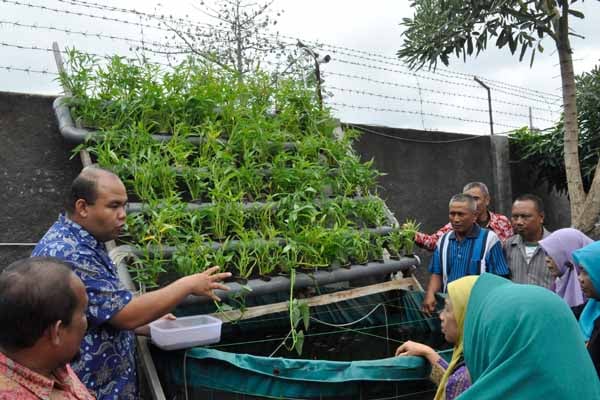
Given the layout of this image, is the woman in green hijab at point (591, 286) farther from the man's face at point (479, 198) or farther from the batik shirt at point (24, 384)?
the batik shirt at point (24, 384)

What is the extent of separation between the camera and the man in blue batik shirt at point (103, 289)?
1.90m

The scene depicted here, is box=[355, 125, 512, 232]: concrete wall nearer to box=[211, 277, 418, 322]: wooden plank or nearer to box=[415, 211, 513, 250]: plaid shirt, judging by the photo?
box=[415, 211, 513, 250]: plaid shirt

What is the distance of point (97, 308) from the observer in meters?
1.88

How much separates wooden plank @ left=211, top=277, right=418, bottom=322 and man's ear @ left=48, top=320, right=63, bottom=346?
1274 millimetres

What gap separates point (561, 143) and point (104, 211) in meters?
5.05

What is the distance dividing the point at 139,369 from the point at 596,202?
13.4ft

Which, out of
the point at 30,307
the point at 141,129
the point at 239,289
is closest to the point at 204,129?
the point at 141,129

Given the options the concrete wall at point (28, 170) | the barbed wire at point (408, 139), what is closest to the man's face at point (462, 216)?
the barbed wire at point (408, 139)

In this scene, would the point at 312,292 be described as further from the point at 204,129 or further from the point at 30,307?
the point at 30,307

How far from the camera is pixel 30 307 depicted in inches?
46.3

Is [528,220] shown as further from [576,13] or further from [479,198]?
[576,13]

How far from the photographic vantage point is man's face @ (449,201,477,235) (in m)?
3.31

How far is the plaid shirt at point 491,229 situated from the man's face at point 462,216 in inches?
11.2

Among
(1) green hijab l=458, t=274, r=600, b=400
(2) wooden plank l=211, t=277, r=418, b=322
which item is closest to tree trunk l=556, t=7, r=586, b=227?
(2) wooden plank l=211, t=277, r=418, b=322
